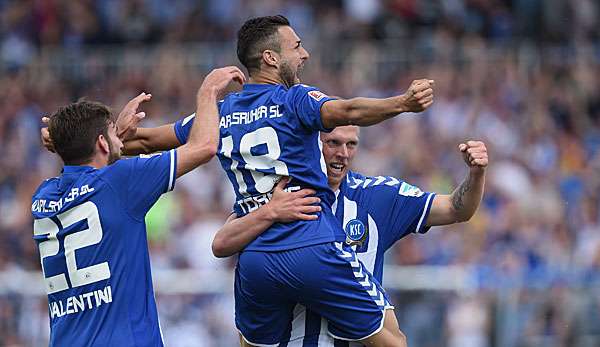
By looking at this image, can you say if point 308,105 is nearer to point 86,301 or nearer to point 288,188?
point 288,188

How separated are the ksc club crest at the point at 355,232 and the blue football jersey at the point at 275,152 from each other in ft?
1.74

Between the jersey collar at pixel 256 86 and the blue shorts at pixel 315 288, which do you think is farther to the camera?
the jersey collar at pixel 256 86

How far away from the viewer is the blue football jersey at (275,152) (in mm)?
7449

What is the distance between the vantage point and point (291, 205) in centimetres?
747

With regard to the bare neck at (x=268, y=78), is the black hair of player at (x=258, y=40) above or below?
above

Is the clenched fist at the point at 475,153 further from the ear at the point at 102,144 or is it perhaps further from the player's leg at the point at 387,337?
the ear at the point at 102,144

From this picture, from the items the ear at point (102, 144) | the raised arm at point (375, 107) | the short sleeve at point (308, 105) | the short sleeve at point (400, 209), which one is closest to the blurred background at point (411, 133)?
the short sleeve at point (400, 209)

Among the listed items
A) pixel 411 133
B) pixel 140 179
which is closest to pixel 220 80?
pixel 140 179

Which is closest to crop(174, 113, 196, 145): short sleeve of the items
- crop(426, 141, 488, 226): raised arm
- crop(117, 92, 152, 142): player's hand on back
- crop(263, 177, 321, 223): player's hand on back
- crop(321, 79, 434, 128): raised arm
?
crop(117, 92, 152, 142): player's hand on back

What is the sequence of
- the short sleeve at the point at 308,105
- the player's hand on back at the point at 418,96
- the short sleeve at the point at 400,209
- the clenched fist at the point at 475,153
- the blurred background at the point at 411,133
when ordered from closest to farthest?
the player's hand on back at the point at 418,96, the short sleeve at the point at 308,105, the clenched fist at the point at 475,153, the short sleeve at the point at 400,209, the blurred background at the point at 411,133

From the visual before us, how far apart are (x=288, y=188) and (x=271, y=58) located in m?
0.72

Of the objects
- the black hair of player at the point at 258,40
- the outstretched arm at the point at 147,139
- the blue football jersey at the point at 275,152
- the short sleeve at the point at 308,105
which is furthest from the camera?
the outstretched arm at the point at 147,139

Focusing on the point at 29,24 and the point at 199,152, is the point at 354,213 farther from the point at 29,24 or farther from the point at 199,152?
→ the point at 29,24

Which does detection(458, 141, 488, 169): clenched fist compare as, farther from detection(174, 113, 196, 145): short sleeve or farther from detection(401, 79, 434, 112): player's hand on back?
detection(174, 113, 196, 145): short sleeve
